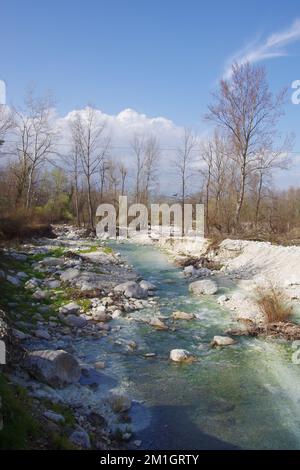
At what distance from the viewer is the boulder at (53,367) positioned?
556 centimetres

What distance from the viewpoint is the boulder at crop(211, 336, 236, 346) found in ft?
25.3

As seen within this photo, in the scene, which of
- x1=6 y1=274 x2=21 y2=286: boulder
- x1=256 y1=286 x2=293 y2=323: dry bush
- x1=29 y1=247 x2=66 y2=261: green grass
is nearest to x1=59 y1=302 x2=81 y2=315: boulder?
x1=6 y1=274 x2=21 y2=286: boulder

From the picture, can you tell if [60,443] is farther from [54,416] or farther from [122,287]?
[122,287]

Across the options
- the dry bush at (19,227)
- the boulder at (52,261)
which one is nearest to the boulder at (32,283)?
the boulder at (52,261)

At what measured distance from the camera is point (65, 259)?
49.2 feet

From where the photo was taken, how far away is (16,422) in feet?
12.5

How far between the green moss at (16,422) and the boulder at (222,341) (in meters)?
4.22

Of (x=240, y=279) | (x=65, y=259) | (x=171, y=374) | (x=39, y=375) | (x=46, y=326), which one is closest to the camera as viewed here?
(x=39, y=375)

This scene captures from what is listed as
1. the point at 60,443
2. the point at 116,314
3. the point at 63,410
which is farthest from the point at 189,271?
the point at 60,443

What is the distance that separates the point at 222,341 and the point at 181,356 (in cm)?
115

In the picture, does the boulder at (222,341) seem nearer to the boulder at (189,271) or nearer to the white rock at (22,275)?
the boulder at (189,271)

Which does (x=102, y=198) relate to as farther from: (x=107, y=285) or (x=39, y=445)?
(x=39, y=445)
